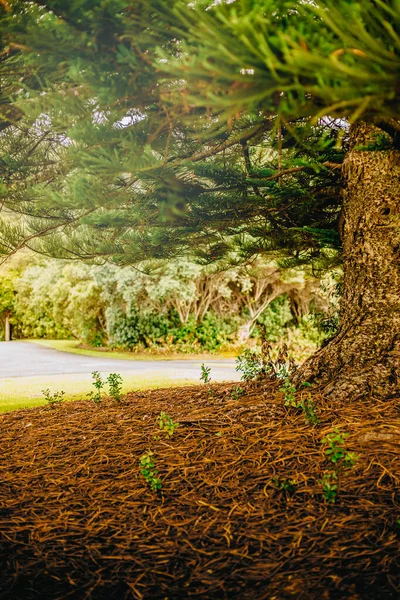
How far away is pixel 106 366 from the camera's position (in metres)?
12.4

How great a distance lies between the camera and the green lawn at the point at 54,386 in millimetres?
7648

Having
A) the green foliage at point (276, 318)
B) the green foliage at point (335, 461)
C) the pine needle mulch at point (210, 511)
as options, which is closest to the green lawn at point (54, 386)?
the pine needle mulch at point (210, 511)

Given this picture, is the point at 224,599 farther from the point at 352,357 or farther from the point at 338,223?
the point at 338,223

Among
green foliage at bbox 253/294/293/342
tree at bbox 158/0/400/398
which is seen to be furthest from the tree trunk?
green foliage at bbox 253/294/293/342

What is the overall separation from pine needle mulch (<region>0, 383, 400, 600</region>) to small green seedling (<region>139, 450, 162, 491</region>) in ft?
0.18

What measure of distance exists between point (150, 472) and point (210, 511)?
1.58 ft

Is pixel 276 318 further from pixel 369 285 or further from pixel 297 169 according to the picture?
pixel 369 285

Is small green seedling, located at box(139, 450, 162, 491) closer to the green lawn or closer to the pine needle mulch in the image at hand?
the pine needle mulch

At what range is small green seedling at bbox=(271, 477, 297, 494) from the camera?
272cm

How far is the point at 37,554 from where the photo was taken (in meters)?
2.46

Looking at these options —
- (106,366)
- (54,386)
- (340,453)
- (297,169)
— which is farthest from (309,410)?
(106,366)

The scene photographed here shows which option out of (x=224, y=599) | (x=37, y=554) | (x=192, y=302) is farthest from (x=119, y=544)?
(x=192, y=302)

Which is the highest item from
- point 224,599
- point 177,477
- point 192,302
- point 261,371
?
point 192,302

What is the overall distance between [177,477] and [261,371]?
1775mm
